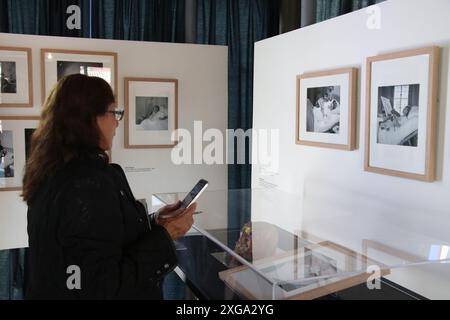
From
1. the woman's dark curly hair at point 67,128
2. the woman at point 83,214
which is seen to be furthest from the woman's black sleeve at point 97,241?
the woman's dark curly hair at point 67,128

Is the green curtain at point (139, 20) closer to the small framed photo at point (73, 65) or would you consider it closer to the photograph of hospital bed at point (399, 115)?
the small framed photo at point (73, 65)

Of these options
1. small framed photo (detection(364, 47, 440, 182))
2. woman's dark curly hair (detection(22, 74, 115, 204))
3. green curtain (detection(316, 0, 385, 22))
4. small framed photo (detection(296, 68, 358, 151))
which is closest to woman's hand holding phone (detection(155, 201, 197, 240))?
woman's dark curly hair (detection(22, 74, 115, 204))

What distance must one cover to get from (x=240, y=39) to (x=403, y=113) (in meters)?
3.57

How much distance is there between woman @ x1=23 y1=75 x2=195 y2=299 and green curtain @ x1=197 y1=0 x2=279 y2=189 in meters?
4.08

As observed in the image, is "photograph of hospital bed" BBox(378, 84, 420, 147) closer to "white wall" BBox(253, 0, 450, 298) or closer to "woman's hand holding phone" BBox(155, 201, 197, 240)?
"white wall" BBox(253, 0, 450, 298)

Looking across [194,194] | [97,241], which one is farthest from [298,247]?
[97,241]

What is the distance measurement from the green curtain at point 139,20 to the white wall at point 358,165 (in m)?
1.79

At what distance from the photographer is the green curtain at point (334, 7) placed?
4362mm

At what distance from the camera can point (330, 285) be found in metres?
1.72
